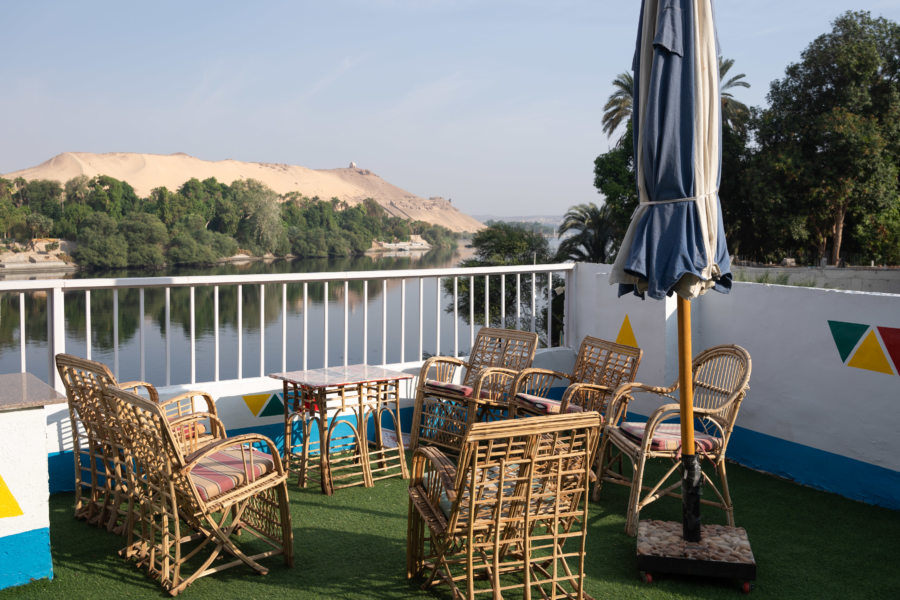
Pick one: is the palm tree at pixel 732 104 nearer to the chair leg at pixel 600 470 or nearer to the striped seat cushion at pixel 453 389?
the striped seat cushion at pixel 453 389

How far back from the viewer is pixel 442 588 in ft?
9.80

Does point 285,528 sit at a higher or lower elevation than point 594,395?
lower

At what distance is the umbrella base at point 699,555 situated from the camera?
10.00 feet

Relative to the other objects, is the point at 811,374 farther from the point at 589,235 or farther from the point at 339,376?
the point at 589,235

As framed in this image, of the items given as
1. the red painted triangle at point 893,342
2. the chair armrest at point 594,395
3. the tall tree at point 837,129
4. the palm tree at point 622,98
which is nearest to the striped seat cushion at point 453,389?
the chair armrest at point 594,395

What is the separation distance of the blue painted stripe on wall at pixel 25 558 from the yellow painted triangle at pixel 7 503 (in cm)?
10

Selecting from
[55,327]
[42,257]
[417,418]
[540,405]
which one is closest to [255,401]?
[417,418]

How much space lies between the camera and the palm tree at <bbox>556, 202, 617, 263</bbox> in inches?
1796

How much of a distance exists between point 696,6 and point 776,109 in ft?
143

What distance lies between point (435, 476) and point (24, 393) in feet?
5.51

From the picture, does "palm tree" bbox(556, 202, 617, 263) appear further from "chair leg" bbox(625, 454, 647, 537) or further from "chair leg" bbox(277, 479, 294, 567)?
"chair leg" bbox(277, 479, 294, 567)

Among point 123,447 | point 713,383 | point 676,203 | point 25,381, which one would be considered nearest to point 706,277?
point 676,203

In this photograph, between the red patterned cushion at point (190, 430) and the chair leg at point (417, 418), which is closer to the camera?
the red patterned cushion at point (190, 430)

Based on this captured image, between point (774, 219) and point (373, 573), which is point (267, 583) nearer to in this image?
point (373, 573)
